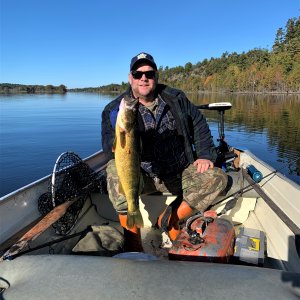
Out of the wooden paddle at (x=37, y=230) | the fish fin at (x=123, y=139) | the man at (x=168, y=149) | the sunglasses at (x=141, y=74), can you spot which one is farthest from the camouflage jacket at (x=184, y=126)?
the fish fin at (x=123, y=139)

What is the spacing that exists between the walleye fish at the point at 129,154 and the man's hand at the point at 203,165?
1.09 m

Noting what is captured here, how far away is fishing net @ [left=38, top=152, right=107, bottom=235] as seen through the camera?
384cm

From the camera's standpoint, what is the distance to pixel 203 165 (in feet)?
12.9

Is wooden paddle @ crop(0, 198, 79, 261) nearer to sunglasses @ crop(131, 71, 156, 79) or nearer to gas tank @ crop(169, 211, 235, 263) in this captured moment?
gas tank @ crop(169, 211, 235, 263)

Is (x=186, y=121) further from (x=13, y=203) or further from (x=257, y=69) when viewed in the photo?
(x=257, y=69)

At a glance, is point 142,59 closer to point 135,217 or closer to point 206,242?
point 135,217

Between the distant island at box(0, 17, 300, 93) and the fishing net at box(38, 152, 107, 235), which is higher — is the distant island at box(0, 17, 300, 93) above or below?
above

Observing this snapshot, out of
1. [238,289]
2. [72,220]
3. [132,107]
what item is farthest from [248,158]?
[238,289]

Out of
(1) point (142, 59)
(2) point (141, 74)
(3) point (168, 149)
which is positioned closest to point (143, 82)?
(2) point (141, 74)

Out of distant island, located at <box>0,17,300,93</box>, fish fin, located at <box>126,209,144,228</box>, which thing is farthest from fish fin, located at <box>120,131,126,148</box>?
distant island, located at <box>0,17,300,93</box>

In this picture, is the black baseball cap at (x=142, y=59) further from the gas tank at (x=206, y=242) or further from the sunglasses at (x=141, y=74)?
the gas tank at (x=206, y=242)

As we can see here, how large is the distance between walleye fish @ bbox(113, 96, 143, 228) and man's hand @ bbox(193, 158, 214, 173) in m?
1.09

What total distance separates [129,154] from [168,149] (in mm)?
1270

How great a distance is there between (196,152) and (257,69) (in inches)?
5295
